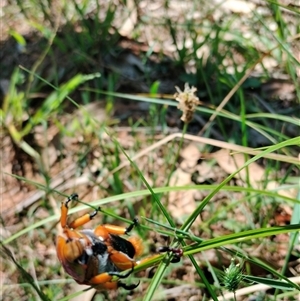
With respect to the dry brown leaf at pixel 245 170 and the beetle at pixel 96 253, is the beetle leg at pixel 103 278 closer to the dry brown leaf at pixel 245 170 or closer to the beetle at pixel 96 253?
the beetle at pixel 96 253

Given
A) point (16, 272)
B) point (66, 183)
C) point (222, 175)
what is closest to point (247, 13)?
point (222, 175)

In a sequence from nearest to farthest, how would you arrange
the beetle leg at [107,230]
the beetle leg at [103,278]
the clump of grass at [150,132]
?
the beetle leg at [103,278] < the beetle leg at [107,230] < the clump of grass at [150,132]

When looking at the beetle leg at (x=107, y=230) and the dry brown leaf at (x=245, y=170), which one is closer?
the beetle leg at (x=107, y=230)

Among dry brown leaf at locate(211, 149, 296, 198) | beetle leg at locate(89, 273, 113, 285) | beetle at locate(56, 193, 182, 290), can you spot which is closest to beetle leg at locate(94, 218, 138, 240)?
beetle at locate(56, 193, 182, 290)

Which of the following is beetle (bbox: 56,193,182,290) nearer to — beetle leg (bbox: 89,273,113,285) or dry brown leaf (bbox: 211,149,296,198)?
beetle leg (bbox: 89,273,113,285)

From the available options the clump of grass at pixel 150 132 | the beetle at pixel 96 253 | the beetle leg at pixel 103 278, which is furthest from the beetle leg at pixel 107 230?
the clump of grass at pixel 150 132

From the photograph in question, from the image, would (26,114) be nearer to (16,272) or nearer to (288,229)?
(16,272)

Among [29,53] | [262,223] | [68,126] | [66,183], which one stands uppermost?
[29,53]

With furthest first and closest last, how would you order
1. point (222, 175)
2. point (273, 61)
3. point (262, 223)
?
point (273, 61)
point (222, 175)
point (262, 223)
